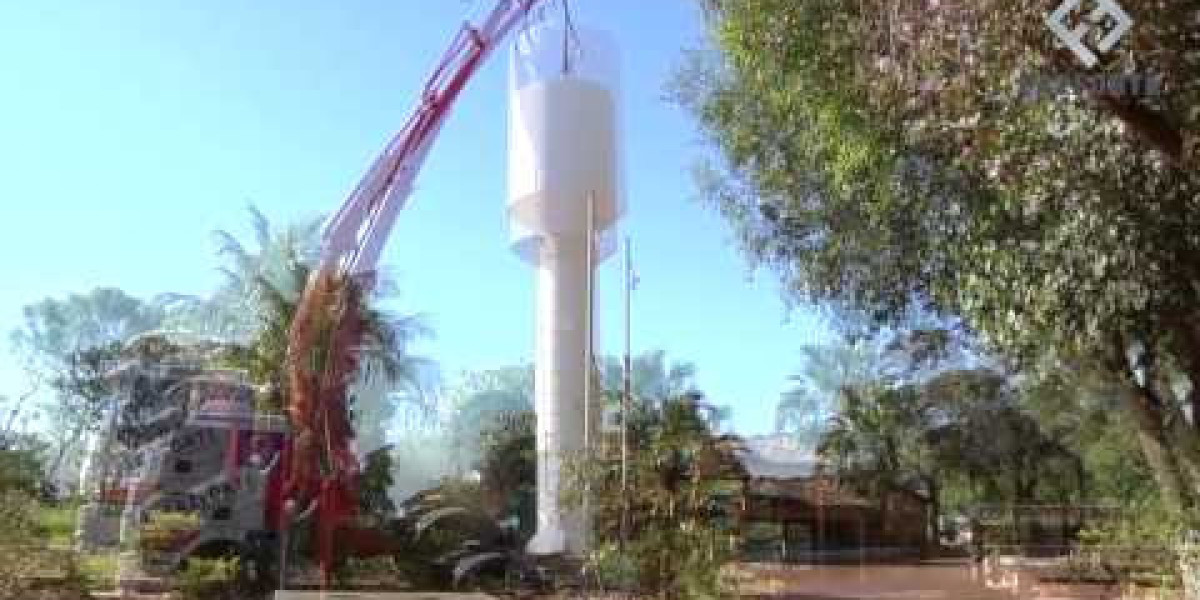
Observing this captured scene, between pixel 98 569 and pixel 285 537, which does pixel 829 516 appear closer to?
pixel 285 537

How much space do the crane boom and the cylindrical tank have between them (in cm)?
506

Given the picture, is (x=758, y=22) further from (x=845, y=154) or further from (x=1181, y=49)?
(x=1181, y=49)

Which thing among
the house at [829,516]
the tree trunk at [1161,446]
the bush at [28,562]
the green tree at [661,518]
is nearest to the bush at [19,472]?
the bush at [28,562]

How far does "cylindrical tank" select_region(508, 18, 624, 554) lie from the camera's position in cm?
2856

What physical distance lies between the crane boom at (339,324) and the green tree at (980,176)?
30.3 feet

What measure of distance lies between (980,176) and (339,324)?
13.8m

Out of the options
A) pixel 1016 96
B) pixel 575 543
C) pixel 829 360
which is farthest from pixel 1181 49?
pixel 829 360

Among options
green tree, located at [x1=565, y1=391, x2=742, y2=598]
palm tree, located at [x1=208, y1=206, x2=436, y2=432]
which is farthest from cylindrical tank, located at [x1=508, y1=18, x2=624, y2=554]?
green tree, located at [x1=565, y1=391, x2=742, y2=598]

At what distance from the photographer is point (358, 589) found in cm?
1908

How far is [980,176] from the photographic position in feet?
31.7

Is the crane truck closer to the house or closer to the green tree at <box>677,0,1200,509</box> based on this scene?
the green tree at <box>677,0,1200,509</box>

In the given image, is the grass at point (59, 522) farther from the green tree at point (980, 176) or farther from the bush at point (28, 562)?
the green tree at point (980, 176)

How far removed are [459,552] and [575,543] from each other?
7.10ft

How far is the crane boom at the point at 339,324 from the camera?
20.5 metres
